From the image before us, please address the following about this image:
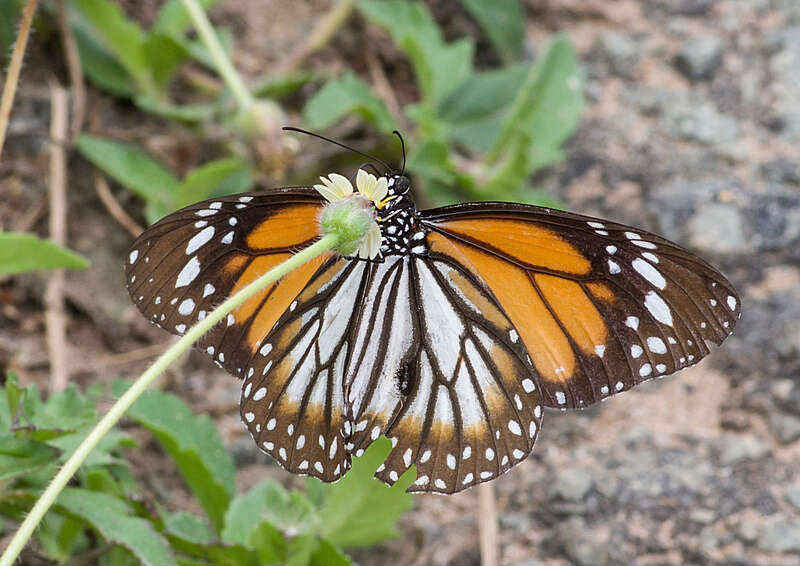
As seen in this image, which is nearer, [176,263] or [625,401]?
[176,263]

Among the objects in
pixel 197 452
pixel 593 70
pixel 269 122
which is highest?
pixel 593 70

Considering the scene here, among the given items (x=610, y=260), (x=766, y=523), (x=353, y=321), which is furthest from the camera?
(x=766, y=523)

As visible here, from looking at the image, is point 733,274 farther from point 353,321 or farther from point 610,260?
point 353,321

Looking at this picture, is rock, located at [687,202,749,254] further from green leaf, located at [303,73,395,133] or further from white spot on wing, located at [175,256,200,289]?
white spot on wing, located at [175,256,200,289]

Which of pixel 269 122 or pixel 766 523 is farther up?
pixel 269 122

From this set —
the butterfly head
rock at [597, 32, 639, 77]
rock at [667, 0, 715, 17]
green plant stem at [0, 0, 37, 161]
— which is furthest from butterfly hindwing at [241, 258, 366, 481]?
rock at [667, 0, 715, 17]

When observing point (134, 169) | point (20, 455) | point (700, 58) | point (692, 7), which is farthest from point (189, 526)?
point (692, 7)

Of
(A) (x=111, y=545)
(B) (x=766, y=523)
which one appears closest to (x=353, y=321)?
(A) (x=111, y=545)

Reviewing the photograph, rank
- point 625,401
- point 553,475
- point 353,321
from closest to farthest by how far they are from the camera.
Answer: point 353,321 → point 553,475 → point 625,401
